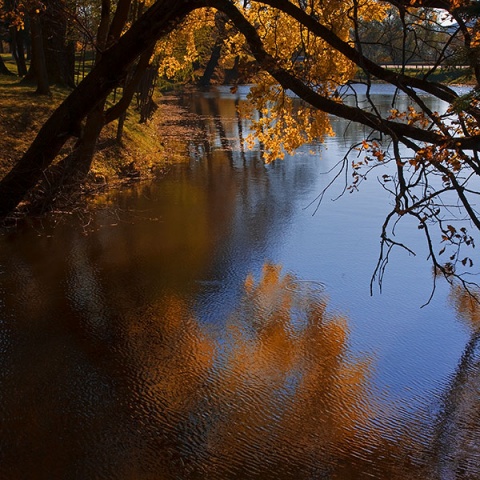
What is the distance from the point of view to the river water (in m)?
6.11

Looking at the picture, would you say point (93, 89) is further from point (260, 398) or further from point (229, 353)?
point (260, 398)

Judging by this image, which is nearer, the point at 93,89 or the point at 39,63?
the point at 93,89

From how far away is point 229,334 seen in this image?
8594mm

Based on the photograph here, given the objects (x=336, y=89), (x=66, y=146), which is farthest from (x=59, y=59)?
(x=336, y=89)

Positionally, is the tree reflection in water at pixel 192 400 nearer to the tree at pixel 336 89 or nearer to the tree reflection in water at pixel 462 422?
the tree reflection in water at pixel 462 422

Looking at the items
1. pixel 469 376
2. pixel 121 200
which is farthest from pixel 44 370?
pixel 121 200

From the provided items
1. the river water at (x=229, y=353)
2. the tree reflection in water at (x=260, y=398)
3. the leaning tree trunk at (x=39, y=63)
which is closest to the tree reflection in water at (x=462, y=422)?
the river water at (x=229, y=353)

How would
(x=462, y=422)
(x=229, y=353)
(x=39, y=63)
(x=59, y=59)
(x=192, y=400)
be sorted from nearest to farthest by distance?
(x=462, y=422) → (x=192, y=400) → (x=229, y=353) → (x=39, y=63) → (x=59, y=59)

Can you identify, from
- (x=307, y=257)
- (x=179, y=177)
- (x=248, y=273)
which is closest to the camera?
(x=248, y=273)

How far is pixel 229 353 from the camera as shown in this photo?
26.5ft

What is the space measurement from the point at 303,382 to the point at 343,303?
240 centimetres

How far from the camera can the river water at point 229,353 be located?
240 inches

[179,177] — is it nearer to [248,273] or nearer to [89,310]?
[248,273]

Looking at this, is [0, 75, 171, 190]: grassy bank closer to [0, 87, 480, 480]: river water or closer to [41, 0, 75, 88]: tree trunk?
[41, 0, 75, 88]: tree trunk
